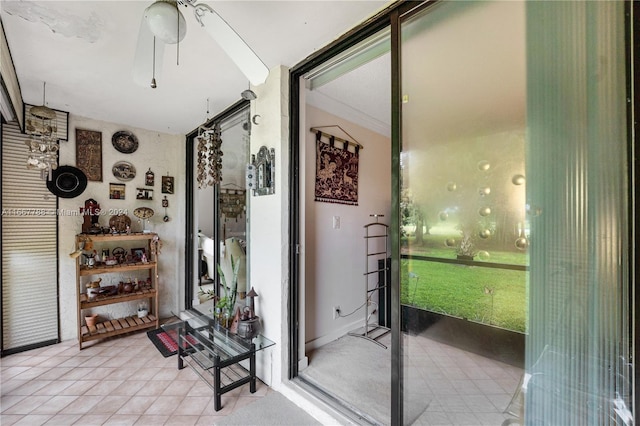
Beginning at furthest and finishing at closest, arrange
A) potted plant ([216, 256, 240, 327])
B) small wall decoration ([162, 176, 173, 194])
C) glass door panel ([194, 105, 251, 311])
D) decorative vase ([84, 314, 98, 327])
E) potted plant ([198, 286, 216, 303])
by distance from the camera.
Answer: small wall decoration ([162, 176, 173, 194]), potted plant ([198, 286, 216, 303]), decorative vase ([84, 314, 98, 327]), glass door panel ([194, 105, 251, 311]), potted plant ([216, 256, 240, 327])

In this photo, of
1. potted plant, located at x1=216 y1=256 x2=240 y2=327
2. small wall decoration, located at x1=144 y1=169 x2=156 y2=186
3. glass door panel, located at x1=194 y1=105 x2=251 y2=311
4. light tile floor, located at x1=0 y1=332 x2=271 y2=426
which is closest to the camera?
light tile floor, located at x1=0 y1=332 x2=271 y2=426

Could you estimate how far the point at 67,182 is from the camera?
8.75 ft

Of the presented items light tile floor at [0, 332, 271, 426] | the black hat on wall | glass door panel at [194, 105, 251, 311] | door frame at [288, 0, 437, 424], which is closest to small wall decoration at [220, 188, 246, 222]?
glass door panel at [194, 105, 251, 311]

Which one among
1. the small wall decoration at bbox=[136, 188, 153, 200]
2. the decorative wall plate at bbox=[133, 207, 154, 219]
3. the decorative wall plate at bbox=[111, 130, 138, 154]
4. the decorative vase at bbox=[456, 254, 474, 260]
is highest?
the decorative wall plate at bbox=[111, 130, 138, 154]

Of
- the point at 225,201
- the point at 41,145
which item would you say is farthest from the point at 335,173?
the point at 41,145

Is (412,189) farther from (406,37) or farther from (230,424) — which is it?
(230,424)

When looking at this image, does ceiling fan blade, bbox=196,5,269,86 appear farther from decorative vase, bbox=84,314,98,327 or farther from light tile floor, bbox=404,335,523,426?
decorative vase, bbox=84,314,98,327

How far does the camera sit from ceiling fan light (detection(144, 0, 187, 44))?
91cm

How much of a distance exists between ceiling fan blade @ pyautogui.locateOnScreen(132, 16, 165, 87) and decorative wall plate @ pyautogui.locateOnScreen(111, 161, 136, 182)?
2.16 m

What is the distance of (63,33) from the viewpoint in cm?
149

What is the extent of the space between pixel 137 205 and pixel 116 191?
25 centimetres

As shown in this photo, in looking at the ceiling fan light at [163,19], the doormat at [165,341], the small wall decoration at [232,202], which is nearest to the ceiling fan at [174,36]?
the ceiling fan light at [163,19]

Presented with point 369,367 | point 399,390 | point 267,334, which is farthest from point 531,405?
point 267,334

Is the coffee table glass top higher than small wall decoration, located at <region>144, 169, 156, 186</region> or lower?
lower
